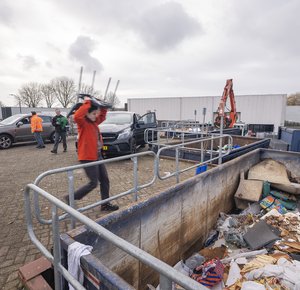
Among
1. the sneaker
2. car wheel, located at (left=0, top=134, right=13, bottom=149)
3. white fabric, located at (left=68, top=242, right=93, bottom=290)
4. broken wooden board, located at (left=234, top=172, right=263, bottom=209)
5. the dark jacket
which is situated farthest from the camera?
car wheel, located at (left=0, top=134, right=13, bottom=149)

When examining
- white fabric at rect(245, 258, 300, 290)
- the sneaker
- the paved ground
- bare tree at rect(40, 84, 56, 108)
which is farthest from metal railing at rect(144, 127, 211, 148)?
bare tree at rect(40, 84, 56, 108)

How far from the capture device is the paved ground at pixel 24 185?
8.80ft

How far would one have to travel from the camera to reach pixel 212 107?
2262 centimetres

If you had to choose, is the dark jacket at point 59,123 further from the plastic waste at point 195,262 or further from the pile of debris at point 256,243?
the plastic waste at point 195,262

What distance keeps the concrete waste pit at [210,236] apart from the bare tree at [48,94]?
49.3 m

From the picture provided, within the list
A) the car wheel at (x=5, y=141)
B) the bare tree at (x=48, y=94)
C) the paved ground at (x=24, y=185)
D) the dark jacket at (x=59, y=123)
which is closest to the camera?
the paved ground at (x=24, y=185)

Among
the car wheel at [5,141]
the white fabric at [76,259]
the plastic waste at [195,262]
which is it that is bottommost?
the plastic waste at [195,262]

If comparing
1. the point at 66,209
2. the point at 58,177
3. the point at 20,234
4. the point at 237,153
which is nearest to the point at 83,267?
the point at 66,209

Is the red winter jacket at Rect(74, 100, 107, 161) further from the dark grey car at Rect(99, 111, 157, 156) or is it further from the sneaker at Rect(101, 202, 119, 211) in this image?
the dark grey car at Rect(99, 111, 157, 156)

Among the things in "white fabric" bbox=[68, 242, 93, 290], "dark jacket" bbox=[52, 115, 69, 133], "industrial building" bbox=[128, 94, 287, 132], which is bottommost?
"white fabric" bbox=[68, 242, 93, 290]

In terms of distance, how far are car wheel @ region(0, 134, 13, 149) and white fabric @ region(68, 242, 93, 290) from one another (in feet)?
34.3

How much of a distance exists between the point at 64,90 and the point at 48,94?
146 inches

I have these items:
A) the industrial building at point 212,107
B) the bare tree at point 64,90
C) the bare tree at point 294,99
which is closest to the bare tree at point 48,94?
the bare tree at point 64,90

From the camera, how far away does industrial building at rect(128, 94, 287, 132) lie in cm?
1970
